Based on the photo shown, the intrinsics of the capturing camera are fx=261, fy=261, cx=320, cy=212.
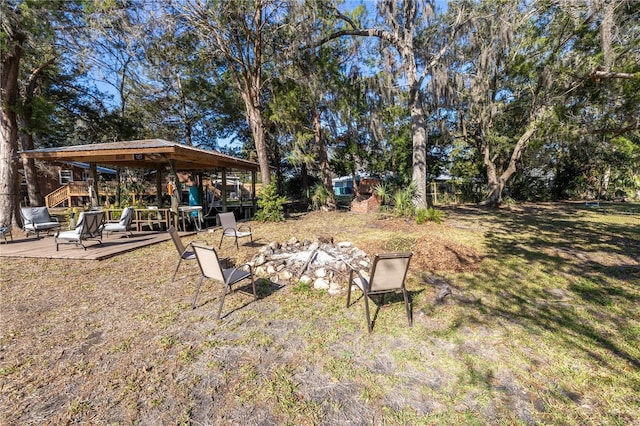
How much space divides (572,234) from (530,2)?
7.57 metres

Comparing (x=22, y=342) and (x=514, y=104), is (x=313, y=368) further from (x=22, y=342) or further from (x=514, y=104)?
(x=514, y=104)

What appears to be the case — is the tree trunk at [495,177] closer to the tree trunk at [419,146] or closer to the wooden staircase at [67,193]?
the tree trunk at [419,146]

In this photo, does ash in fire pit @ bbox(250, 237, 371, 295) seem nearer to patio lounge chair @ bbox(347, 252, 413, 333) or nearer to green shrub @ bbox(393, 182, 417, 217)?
patio lounge chair @ bbox(347, 252, 413, 333)

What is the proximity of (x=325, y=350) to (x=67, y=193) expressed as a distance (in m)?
25.0

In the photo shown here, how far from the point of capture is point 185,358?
2.54 metres

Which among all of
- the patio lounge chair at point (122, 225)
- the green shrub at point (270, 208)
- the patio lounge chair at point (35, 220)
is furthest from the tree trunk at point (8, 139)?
the green shrub at point (270, 208)

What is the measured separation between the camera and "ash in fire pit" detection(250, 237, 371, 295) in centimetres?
437

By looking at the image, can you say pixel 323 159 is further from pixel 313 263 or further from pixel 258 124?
pixel 313 263

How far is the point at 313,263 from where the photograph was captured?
488cm

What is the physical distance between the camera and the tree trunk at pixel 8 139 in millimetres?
8164

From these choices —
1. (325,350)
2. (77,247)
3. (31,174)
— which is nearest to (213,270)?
(325,350)

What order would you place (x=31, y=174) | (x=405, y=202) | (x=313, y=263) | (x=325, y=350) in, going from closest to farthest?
1. (x=325, y=350)
2. (x=313, y=263)
3. (x=405, y=202)
4. (x=31, y=174)

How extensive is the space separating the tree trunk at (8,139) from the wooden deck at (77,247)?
1340mm

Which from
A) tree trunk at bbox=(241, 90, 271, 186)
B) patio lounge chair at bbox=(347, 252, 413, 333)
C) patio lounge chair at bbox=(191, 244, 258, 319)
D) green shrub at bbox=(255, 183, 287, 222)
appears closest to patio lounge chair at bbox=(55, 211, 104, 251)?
patio lounge chair at bbox=(191, 244, 258, 319)
